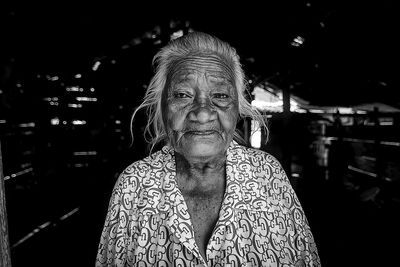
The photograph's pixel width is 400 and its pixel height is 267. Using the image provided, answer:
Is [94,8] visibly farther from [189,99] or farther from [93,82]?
[189,99]

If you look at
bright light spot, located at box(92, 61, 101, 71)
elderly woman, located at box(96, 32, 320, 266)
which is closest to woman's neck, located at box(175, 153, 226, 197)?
elderly woman, located at box(96, 32, 320, 266)

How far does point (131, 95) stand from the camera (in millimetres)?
5094

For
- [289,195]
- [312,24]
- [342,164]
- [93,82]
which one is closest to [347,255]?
[342,164]

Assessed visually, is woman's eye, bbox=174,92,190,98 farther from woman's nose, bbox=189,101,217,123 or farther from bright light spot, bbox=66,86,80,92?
bright light spot, bbox=66,86,80,92

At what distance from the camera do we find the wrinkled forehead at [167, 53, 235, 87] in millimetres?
1663

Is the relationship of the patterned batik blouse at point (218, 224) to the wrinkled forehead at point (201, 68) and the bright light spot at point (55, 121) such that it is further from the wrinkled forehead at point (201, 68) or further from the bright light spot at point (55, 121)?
the bright light spot at point (55, 121)

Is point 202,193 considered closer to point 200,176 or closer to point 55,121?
point 200,176

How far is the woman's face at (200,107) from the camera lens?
1593mm

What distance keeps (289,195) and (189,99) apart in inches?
32.1

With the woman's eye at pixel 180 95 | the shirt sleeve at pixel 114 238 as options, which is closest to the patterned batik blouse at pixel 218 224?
the shirt sleeve at pixel 114 238

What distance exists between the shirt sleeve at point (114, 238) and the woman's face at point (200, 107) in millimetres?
478

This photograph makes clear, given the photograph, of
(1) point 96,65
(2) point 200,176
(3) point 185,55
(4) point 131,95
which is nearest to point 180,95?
(3) point 185,55

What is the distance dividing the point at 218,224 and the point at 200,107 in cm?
66

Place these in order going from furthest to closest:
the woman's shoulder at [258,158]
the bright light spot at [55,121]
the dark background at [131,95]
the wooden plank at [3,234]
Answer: the bright light spot at [55,121]
the dark background at [131,95]
the woman's shoulder at [258,158]
the wooden plank at [3,234]
